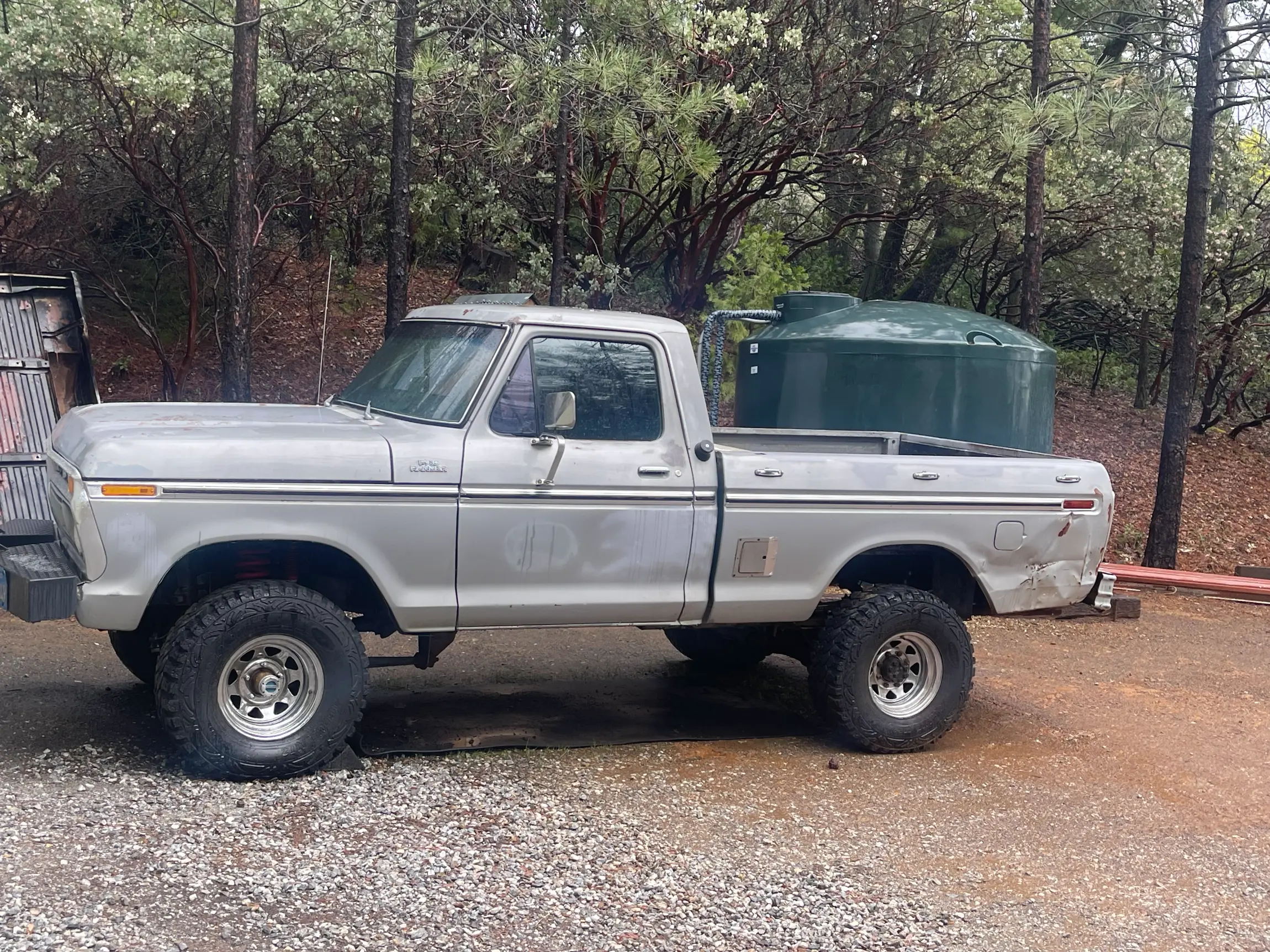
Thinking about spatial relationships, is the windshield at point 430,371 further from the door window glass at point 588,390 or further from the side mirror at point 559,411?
the side mirror at point 559,411

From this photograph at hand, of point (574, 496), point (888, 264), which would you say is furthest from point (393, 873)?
point (888, 264)

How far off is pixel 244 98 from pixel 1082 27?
12708 mm

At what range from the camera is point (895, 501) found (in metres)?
6.07

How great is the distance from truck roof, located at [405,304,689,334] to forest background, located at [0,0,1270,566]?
5462 mm

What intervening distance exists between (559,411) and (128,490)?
1.75 metres

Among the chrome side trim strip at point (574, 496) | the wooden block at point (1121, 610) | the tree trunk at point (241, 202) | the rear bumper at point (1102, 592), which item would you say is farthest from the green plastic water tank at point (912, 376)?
the chrome side trim strip at point (574, 496)

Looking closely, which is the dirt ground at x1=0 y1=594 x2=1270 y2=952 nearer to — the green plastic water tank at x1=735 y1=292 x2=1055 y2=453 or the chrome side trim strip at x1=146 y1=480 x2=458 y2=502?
the chrome side trim strip at x1=146 y1=480 x2=458 y2=502

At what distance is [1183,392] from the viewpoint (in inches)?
489

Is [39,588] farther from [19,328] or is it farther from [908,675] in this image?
[19,328]

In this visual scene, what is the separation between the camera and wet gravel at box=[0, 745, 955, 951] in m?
3.91

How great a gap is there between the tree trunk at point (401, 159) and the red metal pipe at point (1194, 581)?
6.95 meters

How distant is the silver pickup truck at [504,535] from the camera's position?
498 centimetres

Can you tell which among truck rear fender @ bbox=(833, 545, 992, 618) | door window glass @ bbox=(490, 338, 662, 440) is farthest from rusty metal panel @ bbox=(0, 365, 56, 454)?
truck rear fender @ bbox=(833, 545, 992, 618)

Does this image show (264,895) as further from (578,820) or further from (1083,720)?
(1083,720)
